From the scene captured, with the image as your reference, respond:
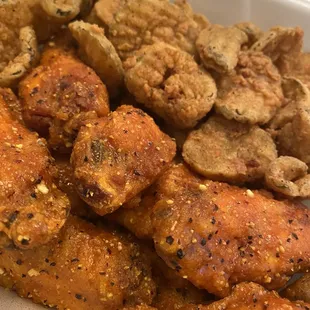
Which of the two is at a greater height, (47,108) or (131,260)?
(47,108)

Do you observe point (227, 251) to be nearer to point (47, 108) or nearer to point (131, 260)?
point (131, 260)

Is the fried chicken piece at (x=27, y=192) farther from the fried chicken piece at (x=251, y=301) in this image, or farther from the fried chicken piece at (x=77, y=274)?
the fried chicken piece at (x=251, y=301)

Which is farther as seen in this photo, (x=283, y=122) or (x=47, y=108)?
(x=283, y=122)

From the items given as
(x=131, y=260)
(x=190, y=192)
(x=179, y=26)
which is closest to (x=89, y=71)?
(x=179, y=26)

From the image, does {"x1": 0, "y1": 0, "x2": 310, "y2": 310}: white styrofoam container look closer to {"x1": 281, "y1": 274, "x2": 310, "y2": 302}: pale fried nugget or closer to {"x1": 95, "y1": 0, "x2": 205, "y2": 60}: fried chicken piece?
{"x1": 95, "y1": 0, "x2": 205, "y2": 60}: fried chicken piece

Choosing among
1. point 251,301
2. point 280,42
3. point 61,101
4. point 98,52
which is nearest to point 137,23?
point 98,52

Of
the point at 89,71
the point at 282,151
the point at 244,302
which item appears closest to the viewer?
the point at 244,302

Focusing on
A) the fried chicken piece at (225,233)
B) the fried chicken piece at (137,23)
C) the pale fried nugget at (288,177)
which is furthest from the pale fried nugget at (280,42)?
the fried chicken piece at (225,233)
